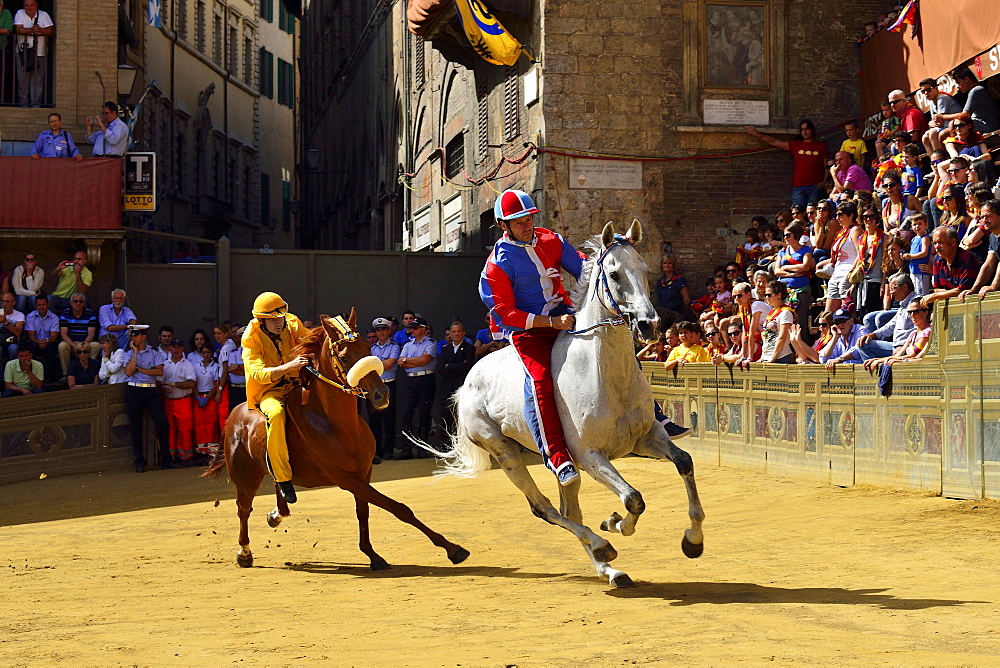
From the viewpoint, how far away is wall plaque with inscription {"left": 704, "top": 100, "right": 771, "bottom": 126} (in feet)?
71.7

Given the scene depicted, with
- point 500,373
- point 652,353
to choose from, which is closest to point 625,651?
point 500,373

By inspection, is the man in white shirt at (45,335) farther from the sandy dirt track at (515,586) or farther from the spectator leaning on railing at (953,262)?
the spectator leaning on railing at (953,262)

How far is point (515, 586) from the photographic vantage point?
8469mm

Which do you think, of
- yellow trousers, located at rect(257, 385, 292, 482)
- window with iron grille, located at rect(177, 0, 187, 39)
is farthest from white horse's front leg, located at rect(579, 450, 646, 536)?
window with iron grille, located at rect(177, 0, 187, 39)

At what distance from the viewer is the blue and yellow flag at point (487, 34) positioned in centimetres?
2219

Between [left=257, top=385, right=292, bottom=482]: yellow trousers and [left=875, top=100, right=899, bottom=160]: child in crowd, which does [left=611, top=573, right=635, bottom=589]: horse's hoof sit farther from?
[left=875, top=100, right=899, bottom=160]: child in crowd

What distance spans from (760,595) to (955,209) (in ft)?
23.4

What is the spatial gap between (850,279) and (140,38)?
21443mm

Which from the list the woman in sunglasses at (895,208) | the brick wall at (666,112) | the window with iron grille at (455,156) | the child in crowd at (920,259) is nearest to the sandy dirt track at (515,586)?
the child in crowd at (920,259)

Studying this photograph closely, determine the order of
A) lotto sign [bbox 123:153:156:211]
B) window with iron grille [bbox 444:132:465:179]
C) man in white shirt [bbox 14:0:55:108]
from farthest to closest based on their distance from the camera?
window with iron grille [bbox 444:132:465:179] → man in white shirt [bbox 14:0:55:108] → lotto sign [bbox 123:153:156:211]

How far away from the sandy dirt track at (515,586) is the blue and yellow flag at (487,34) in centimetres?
1086

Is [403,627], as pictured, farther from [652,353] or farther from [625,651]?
[652,353]

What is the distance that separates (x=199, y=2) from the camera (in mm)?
39562

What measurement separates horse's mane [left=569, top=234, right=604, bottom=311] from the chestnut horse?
1669 millimetres
